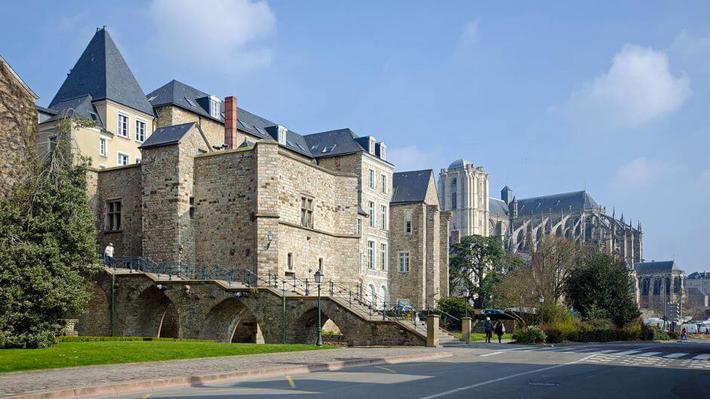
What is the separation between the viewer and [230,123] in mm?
44906

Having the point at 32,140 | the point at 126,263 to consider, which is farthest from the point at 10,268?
the point at 126,263

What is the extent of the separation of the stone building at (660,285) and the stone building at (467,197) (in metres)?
Result: 31.4

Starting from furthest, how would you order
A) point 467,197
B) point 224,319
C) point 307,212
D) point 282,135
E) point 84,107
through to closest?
point 467,197 < point 282,135 < point 84,107 < point 307,212 < point 224,319

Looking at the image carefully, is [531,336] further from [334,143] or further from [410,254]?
[334,143]

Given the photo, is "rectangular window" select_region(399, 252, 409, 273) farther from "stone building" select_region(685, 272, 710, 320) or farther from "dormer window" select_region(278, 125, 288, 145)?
"stone building" select_region(685, 272, 710, 320)

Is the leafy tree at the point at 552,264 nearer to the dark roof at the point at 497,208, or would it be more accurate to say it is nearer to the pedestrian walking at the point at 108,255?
the pedestrian walking at the point at 108,255

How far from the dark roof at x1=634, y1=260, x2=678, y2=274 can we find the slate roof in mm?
95544

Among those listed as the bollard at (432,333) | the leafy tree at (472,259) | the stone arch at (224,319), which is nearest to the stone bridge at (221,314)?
the stone arch at (224,319)

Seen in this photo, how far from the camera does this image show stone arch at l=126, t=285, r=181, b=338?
32.4 meters

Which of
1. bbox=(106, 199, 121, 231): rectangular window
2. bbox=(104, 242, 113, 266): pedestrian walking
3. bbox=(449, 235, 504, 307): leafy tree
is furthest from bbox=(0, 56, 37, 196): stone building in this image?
bbox=(449, 235, 504, 307): leafy tree

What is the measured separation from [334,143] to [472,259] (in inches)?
772

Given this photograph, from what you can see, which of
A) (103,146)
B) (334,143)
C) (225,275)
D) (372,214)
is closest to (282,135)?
(334,143)

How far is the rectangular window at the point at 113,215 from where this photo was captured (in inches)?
1529

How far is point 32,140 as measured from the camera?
91.3ft
